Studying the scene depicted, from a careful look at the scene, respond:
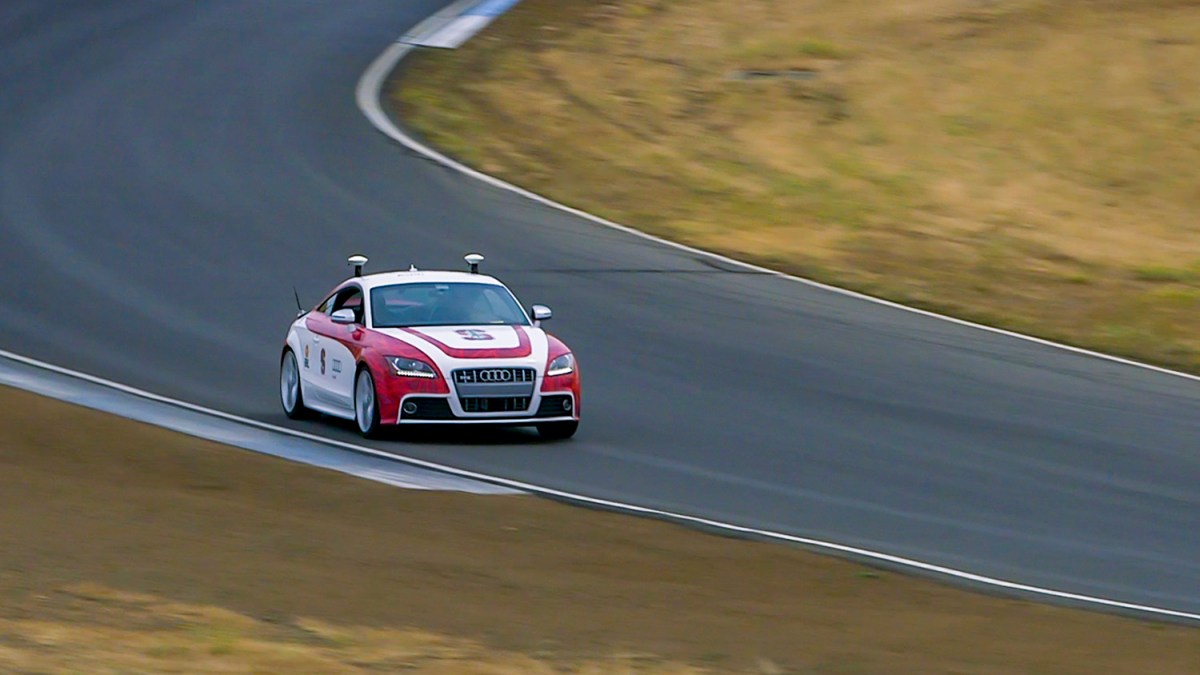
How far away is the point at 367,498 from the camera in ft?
43.4

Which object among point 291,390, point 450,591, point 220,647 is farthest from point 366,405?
point 220,647

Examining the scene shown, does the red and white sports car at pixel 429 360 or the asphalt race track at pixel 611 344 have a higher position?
the red and white sports car at pixel 429 360

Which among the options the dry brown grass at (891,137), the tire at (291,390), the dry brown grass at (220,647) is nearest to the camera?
the dry brown grass at (220,647)

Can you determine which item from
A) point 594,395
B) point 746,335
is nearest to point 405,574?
point 594,395

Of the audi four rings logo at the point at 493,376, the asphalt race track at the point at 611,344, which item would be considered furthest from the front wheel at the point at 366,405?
the audi four rings logo at the point at 493,376

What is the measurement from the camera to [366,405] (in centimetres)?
1588

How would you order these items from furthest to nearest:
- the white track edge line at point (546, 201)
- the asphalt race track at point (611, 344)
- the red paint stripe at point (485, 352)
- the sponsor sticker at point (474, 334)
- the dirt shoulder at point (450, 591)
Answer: the white track edge line at point (546, 201) < the sponsor sticker at point (474, 334) < the red paint stripe at point (485, 352) < the asphalt race track at point (611, 344) < the dirt shoulder at point (450, 591)

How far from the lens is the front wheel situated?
51.5ft

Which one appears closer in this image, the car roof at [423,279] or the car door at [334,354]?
the car door at [334,354]

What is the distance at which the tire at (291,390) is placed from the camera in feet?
55.2

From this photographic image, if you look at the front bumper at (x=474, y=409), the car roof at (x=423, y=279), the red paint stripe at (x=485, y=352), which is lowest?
the front bumper at (x=474, y=409)

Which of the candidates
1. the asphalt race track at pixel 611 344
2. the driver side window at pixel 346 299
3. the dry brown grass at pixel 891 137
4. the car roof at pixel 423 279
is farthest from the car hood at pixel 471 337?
the dry brown grass at pixel 891 137

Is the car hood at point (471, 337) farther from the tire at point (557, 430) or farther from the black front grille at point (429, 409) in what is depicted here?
the tire at point (557, 430)

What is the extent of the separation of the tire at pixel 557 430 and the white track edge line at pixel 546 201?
6.70 metres
